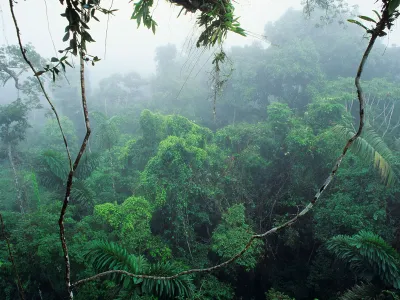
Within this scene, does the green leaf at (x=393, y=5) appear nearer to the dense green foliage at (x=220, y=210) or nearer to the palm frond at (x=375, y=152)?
the dense green foliage at (x=220, y=210)

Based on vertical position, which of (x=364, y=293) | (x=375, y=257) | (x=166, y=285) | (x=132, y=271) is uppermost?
(x=375, y=257)

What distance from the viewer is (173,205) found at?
7320 millimetres

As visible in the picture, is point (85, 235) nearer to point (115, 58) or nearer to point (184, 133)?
point (184, 133)

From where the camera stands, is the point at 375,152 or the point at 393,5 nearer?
the point at 393,5

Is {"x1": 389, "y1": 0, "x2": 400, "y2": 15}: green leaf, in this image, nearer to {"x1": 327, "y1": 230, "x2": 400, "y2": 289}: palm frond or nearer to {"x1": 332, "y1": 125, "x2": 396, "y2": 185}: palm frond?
{"x1": 327, "y1": 230, "x2": 400, "y2": 289}: palm frond

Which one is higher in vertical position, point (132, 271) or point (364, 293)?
point (364, 293)

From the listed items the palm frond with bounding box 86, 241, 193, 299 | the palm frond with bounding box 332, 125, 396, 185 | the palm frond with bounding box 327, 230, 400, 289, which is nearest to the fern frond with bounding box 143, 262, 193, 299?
the palm frond with bounding box 86, 241, 193, 299

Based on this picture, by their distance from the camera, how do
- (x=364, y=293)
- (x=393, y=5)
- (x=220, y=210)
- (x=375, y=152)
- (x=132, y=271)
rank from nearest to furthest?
(x=393, y=5) → (x=132, y=271) → (x=364, y=293) → (x=375, y=152) → (x=220, y=210)

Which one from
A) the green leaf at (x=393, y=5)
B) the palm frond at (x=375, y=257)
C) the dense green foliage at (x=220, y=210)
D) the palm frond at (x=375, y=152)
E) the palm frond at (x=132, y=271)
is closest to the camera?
the green leaf at (x=393, y=5)

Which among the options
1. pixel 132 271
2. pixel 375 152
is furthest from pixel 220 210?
pixel 375 152

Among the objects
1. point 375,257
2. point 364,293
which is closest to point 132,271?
point 364,293

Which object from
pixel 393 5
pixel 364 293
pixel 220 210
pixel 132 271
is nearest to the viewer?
pixel 393 5

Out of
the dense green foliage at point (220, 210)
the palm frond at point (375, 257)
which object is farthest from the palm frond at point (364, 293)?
the palm frond at point (375, 257)

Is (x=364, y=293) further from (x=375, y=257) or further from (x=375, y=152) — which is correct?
(x=375, y=152)
